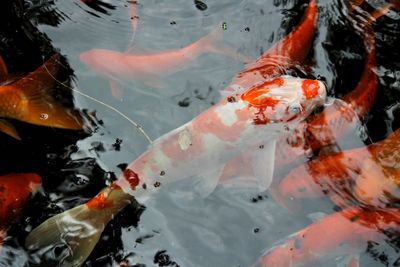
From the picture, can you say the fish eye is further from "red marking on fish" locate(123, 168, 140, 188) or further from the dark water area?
"red marking on fish" locate(123, 168, 140, 188)

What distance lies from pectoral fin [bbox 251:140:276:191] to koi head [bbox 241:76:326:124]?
0.53ft

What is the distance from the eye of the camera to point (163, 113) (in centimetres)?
363

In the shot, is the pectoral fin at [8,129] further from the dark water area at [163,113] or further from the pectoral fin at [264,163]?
the pectoral fin at [264,163]

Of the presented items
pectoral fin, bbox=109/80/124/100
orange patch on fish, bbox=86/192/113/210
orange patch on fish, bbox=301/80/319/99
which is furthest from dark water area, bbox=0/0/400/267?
orange patch on fish, bbox=301/80/319/99

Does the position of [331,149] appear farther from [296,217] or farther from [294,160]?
[296,217]

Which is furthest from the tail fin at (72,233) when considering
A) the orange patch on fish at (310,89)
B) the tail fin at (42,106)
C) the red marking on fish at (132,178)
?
the orange patch on fish at (310,89)

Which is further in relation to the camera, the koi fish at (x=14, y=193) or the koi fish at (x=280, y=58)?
the koi fish at (x=280, y=58)

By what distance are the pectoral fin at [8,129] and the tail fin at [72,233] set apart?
0.74 metres

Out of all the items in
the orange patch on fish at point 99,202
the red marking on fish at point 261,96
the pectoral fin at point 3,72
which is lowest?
the orange patch on fish at point 99,202

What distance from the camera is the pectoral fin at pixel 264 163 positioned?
3.25 metres

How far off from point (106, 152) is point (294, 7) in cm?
174

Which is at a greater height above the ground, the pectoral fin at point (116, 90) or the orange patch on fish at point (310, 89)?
the orange patch on fish at point (310, 89)

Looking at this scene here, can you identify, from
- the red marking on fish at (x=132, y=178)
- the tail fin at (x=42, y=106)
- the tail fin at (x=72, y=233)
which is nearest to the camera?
the tail fin at (x=72, y=233)

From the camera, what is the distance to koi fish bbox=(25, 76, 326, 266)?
305 cm
